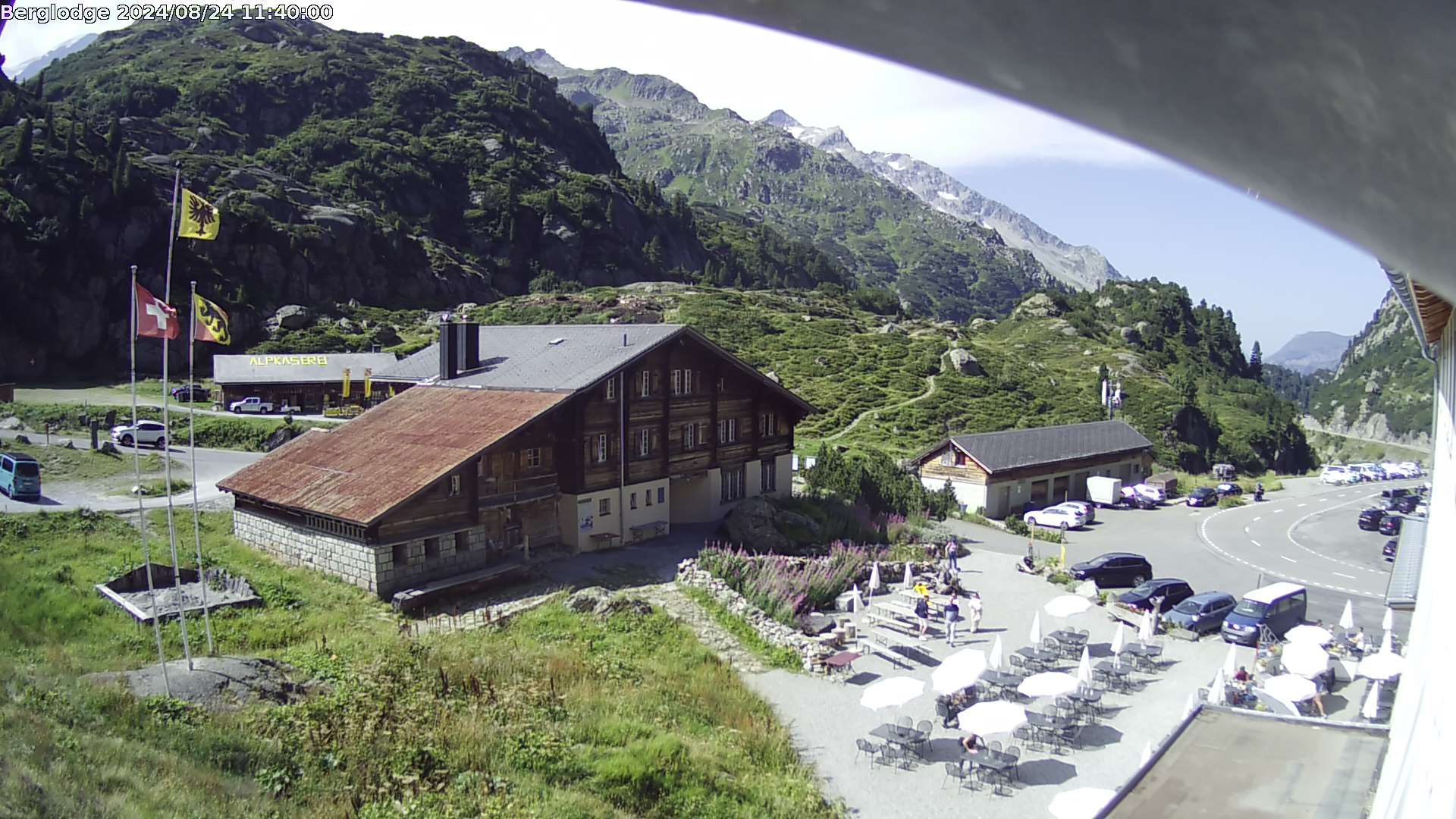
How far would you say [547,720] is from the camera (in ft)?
43.3

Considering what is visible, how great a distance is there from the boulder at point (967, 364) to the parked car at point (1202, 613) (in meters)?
53.2

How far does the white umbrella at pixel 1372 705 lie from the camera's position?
17.0 metres

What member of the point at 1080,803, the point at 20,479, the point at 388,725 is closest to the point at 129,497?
the point at 20,479

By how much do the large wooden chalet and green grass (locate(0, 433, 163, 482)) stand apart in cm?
976

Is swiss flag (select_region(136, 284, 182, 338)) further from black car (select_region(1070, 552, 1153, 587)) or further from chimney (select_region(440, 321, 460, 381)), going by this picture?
black car (select_region(1070, 552, 1153, 587))

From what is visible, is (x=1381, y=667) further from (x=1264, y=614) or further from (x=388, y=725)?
(x=388, y=725)

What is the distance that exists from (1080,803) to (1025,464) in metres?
33.2

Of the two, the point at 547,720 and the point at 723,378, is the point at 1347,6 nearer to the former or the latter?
the point at 547,720

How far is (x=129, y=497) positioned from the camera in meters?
28.8

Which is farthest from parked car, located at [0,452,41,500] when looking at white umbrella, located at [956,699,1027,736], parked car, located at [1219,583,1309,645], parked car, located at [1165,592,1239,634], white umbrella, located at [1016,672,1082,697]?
parked car, located at [1219,583,1309,645]

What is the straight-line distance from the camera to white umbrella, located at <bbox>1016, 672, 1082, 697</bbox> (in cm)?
1645

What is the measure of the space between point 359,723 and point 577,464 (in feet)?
46.3

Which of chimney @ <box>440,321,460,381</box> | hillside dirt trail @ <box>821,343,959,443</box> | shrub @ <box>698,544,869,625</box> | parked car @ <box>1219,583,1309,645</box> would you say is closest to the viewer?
shrub @ <box>698,544,869,625</box>

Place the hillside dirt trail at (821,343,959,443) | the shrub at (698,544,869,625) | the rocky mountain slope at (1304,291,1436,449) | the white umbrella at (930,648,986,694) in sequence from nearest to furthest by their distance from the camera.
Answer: the white umbrella at (930,648,986,694)
the shrub at (698,544,869,625)
the hillside dirt trail at (821,343,959,443)
the rocky mountain slope at (1304,291,1436,449)
